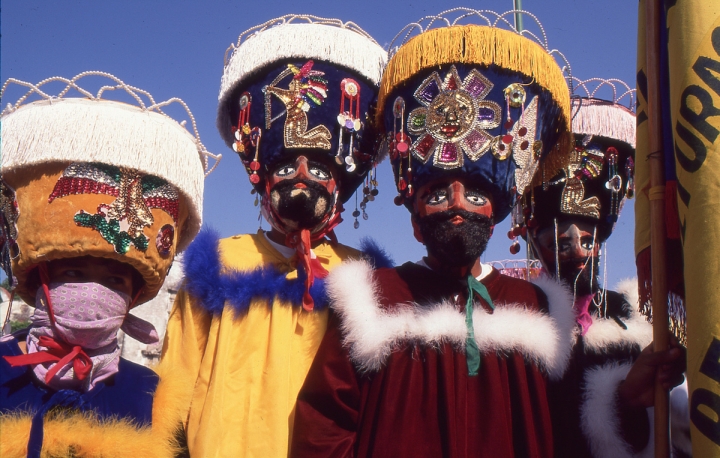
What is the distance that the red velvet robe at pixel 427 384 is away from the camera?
2.75m

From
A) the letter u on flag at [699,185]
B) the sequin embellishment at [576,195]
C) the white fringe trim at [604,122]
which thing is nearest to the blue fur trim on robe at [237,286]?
the sequin embellishment at [576,195]

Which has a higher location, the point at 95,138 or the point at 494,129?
the point at 494,129

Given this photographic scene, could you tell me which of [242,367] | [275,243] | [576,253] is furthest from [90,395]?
[576,253]

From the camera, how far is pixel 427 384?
2.85 meters

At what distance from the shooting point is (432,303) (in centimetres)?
302

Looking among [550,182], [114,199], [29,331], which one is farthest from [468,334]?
[29,331]

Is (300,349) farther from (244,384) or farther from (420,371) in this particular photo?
(420,371)

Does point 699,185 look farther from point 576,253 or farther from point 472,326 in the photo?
point 576,253

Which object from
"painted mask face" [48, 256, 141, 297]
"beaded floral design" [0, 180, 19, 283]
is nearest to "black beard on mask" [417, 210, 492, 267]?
"painted mask face" [48, 256, 141, 297]

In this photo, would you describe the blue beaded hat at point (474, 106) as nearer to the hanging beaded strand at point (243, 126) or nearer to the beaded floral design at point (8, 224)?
the hanging beaded strand at point (243, 126)

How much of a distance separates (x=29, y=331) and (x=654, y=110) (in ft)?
9.77

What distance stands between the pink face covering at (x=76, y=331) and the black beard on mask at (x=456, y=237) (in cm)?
155

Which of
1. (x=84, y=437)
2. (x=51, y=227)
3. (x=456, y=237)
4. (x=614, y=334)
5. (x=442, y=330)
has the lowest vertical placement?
(x=84, y=437)

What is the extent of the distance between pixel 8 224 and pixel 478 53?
2.44 meters
